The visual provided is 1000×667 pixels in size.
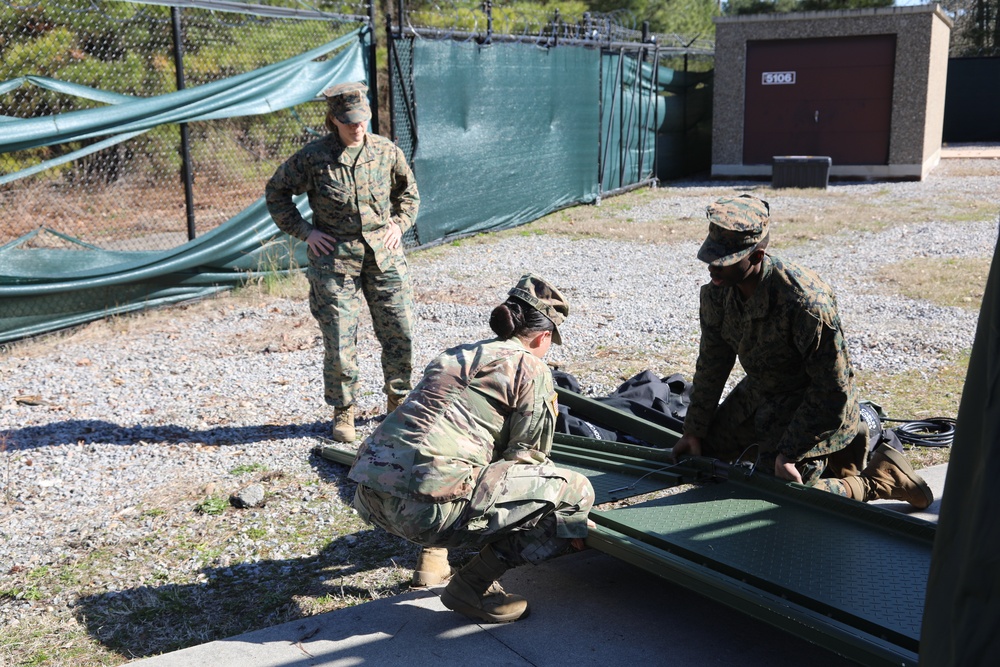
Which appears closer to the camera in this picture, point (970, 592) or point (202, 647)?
point (970, 592)

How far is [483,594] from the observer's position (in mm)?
3301

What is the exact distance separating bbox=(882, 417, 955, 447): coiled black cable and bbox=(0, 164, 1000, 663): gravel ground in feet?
4.04

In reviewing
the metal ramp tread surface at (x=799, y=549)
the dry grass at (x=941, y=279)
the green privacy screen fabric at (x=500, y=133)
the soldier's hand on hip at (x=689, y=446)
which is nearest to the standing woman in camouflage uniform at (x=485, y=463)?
the metal ramp tread surface at (x=799, y=549)

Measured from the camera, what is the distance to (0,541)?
4.09 meters

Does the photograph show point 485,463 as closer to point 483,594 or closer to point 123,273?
point 483,594

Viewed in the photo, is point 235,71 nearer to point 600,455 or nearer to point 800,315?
point 600,455

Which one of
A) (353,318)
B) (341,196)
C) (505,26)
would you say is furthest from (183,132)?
(505,26)

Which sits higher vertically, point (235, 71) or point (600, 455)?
point (235, 71)

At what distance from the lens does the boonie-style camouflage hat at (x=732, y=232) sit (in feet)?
11.4

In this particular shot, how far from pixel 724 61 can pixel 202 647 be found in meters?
17.3

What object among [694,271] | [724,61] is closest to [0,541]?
[694,271]

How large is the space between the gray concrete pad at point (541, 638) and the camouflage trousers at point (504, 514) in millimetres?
281

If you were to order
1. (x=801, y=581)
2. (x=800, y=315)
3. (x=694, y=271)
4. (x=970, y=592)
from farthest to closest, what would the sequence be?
(x=694, y=271) → (x=800, y=315) → (x=801, y=581) → (x=970, y=592)

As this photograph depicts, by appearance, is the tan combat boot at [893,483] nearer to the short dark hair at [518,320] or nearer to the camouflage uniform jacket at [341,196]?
the short dark hair at [518,320]
